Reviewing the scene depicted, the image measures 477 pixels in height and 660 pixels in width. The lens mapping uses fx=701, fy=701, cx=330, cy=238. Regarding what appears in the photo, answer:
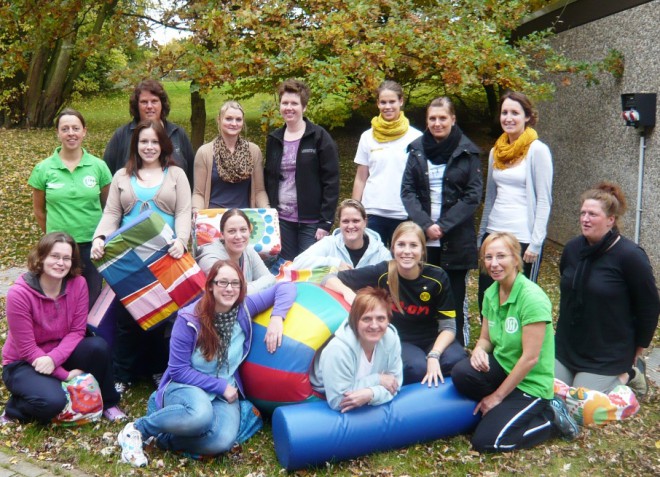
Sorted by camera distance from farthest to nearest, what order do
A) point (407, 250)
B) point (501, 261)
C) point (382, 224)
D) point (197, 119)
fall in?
point (197, 119), point (382, 224), point (407, 250), point (501, 261)

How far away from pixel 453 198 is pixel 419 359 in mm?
1317

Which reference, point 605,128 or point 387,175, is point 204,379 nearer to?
point 387,175

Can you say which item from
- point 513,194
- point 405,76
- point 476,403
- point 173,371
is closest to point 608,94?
point 405,76

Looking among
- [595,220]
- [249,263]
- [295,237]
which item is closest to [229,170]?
[295,237]

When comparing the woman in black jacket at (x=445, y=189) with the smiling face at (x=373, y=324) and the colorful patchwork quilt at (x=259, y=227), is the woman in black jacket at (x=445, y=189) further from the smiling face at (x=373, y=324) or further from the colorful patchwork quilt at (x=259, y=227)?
the smiling face at (x=373, y=324)

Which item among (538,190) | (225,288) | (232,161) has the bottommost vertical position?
(225,288)

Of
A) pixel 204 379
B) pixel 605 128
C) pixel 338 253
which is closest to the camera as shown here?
pixel 204 379

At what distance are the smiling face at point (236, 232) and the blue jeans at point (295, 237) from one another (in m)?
1.02

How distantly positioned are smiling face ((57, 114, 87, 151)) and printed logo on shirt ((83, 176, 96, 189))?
25cm

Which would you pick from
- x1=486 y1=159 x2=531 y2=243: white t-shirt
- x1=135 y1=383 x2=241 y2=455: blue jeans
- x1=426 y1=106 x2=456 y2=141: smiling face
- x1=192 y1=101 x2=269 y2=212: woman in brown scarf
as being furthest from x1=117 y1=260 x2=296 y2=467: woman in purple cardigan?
x1=486 y1=159 x2=531 y2=243: white t-shirt

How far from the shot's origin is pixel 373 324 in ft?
14.1

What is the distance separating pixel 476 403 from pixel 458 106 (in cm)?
1178

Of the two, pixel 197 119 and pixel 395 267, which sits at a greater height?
pixel 197 119

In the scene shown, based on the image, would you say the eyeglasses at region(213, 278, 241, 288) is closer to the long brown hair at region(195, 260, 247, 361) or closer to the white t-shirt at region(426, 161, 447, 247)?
the long brown hair at region(195, 260, 247, 361)
